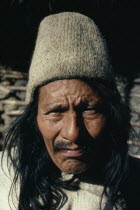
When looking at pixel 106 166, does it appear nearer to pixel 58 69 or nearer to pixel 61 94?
pixel 61 94

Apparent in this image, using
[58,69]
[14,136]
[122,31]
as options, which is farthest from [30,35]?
[58,69]

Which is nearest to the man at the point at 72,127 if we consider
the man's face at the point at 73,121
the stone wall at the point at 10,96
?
the man's face at the point at 73,121

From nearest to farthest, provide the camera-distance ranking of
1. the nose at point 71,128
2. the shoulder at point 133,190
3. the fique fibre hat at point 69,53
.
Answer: the nose at point 71,128 < the fique fibre hat at point 69,53 < the shoulder at point 133,190

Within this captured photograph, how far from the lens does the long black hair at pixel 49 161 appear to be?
218 centimetres

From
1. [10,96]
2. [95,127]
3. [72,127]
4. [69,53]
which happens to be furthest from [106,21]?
[72,127]

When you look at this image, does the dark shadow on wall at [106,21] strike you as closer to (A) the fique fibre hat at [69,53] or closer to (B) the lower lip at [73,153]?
(A) the fique fibre hat at [69,53]

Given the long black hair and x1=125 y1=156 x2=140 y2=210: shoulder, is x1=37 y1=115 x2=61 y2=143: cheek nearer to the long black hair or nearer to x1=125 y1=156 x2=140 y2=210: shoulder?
the long black hair

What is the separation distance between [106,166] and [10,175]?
0.74 meters

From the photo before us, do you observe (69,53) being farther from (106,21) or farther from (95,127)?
(106,21)

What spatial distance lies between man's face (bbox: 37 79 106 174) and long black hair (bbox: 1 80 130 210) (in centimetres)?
11

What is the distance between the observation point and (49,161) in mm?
2367

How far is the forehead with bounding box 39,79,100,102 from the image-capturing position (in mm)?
1980

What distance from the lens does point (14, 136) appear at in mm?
2502

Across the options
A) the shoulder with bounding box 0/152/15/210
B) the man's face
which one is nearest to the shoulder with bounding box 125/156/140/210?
the man's face
